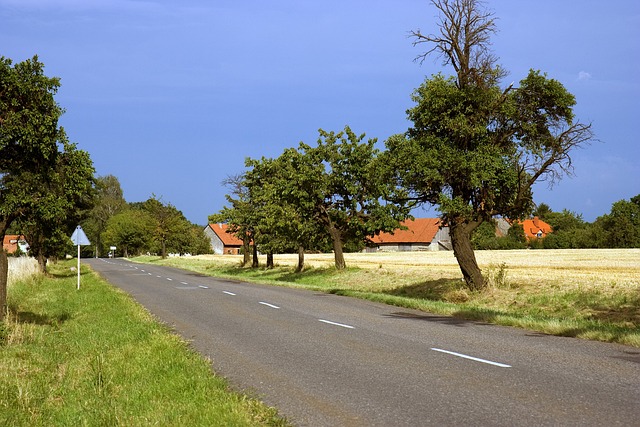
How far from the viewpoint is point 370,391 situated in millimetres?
7117

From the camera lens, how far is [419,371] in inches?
323

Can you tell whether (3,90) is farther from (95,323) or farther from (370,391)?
(370,391)

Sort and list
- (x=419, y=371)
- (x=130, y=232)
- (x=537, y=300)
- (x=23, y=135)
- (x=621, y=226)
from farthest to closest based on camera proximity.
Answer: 1. (x=130, y=232)
2. (x=621, y=226)
3. (x=537, y=300)
4. (x=23, y=135)
5. (x=419, y=371)

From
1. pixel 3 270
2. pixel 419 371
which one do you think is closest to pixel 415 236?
pixel 3 270

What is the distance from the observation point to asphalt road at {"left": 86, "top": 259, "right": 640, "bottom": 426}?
600cm

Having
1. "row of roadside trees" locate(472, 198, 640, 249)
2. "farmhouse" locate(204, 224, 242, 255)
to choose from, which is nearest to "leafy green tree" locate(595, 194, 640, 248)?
"row of roadside trees" locate(472, 198, 640, 249)

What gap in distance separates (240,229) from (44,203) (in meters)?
36.0

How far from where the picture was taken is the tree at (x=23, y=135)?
47.7ft

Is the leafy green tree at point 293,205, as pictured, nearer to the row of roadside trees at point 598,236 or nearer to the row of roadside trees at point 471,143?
the row of roadside trees at point 471,143

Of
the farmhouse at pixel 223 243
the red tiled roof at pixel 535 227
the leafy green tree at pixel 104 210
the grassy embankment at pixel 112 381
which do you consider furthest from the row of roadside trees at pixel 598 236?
the leafy green tree at pixel 104 210

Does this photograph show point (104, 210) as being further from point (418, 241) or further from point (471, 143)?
point (471, 143)

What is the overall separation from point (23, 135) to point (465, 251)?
16432 millimetres

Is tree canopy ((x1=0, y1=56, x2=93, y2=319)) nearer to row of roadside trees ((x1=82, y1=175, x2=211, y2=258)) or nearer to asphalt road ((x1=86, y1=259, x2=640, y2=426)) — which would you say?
asphalt road ((x1=86, y1=259, x2=640, y2=426))

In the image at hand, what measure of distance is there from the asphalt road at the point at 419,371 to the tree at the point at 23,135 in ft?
16.5
